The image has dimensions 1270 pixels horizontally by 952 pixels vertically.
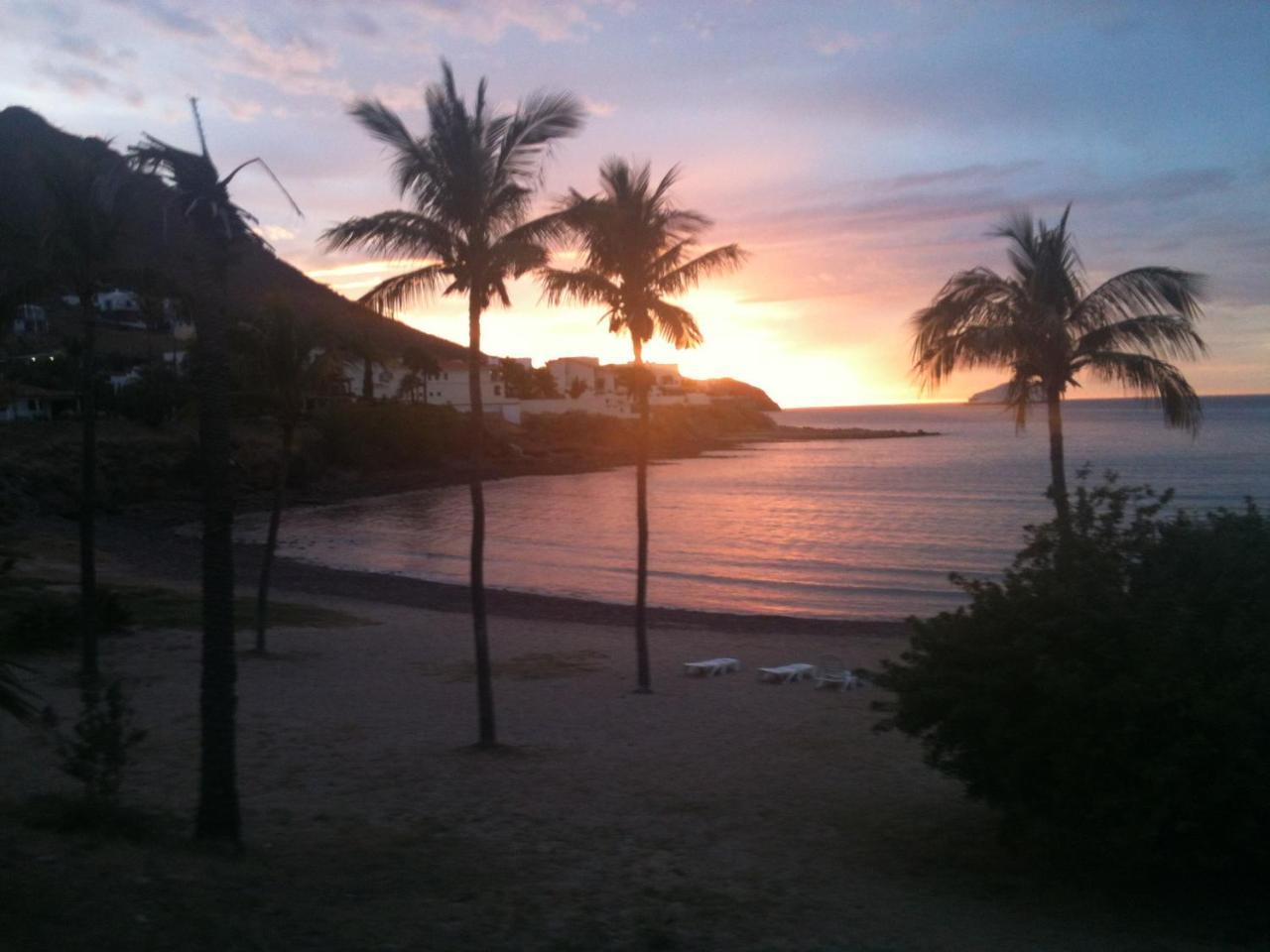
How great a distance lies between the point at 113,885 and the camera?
565 cm

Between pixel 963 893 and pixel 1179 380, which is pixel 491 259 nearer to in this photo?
pixel 963 893

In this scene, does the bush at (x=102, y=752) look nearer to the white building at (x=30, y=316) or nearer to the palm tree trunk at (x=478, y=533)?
the palm tree trunk at (x=478, y=533)

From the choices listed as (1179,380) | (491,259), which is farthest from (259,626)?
(1179,380)

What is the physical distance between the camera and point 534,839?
854cm

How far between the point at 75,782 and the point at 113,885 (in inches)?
139

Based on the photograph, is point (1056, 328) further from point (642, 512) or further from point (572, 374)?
point (572, 374)

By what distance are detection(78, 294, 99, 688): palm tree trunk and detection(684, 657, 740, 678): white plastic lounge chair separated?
906 centimetres

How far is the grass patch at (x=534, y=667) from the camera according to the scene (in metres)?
17.9

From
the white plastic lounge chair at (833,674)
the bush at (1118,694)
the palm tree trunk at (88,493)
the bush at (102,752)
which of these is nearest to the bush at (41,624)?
the palm tree trunk at (88,493)

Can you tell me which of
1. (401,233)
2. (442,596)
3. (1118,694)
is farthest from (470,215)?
(442,596)

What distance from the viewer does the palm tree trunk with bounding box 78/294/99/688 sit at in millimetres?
13359

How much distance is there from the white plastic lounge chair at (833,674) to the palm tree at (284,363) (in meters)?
9.01

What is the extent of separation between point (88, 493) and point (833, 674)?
11215 millimetres

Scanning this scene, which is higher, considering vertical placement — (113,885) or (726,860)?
(113,885)
